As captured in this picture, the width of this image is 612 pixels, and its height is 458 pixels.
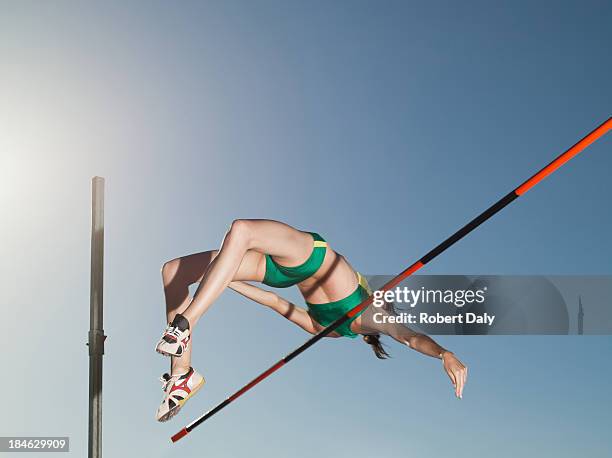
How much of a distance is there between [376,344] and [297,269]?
1013 millimetres

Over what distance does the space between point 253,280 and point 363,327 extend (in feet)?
3.00

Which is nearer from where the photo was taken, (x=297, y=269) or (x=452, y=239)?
(x=452, y=239)

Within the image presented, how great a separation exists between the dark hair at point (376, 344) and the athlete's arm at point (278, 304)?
44 cm

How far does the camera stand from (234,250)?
5117 mm

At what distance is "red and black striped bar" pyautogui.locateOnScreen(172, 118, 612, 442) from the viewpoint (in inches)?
189

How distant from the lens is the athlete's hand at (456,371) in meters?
4.99

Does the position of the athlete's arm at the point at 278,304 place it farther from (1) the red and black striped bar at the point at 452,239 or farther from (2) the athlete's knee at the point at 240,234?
(2) the athlete's knee at the point at 240,234

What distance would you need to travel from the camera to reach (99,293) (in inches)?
222

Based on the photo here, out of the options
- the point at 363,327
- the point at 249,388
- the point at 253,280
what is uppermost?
the point at 253,280

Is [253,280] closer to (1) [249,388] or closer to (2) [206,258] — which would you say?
(2) [206,258]

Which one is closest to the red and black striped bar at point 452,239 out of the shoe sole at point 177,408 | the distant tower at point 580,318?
the shoe sole at point 177,408

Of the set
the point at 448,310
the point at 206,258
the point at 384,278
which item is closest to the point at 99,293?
the point at 206,258

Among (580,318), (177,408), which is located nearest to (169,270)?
(177,408)

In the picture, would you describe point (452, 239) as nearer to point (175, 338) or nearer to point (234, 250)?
point (234, 250)
